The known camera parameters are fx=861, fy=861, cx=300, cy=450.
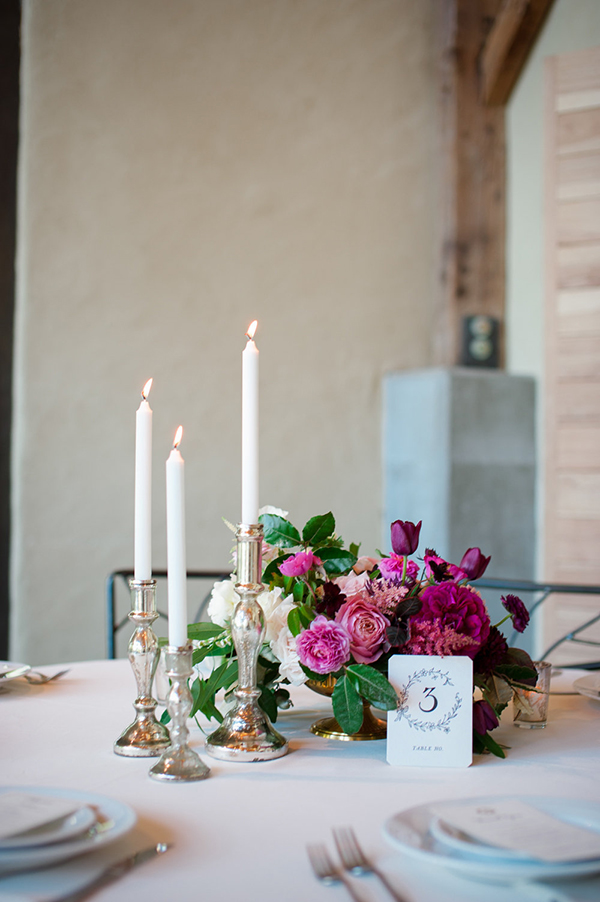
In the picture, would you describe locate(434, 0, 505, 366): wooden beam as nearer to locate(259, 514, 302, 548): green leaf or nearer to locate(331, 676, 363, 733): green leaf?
locate(259, 514, 302, 548): green leaf

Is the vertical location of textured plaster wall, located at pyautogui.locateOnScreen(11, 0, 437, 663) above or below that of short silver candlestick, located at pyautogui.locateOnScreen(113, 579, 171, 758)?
above

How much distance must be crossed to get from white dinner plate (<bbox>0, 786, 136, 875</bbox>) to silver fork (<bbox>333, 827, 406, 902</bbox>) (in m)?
0.18

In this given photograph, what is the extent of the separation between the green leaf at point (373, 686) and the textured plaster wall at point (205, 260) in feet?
6.18

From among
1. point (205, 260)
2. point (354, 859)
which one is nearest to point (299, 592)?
point (354, 859)


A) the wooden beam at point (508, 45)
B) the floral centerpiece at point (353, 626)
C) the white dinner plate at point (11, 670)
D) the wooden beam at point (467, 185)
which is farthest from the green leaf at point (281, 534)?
the wooden beam at point (508, 45)

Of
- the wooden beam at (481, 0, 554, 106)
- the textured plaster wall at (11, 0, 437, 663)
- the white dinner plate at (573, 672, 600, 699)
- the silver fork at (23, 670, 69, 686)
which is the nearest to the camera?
the white dinner plate at (573, 672, 600, 699)

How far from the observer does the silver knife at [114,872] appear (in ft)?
2.06

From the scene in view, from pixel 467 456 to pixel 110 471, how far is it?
1.24 meters

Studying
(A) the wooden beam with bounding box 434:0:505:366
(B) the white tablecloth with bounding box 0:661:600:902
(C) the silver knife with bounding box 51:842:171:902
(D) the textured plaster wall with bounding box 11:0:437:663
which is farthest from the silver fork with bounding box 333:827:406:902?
(A) the wooden beam with bounding box 434:0:505:366

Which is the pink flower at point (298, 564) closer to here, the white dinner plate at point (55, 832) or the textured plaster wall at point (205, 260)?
the white dinner plate at point (55, 832)

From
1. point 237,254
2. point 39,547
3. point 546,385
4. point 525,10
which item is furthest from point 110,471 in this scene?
point 525,10

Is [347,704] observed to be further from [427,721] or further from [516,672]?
[516,672]

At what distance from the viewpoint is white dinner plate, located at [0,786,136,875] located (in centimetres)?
64

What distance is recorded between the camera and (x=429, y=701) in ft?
3.11
